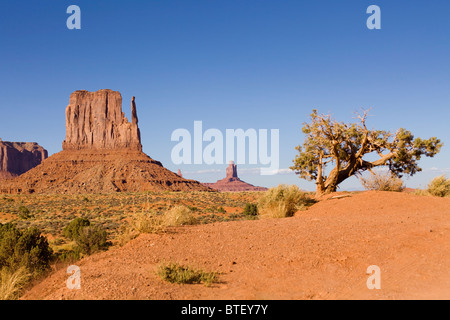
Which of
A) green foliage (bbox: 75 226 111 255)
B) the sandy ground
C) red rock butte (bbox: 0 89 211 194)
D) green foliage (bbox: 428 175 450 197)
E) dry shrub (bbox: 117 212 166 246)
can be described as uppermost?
red rock butte (bbox: 0 89 211 194)

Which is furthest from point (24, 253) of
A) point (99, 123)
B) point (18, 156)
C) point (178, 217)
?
point (18, 156)

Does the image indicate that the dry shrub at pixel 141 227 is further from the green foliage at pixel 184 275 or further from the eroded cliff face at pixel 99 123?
the eroded cliff face at pixel 99 123

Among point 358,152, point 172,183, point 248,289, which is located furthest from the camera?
point 172,183

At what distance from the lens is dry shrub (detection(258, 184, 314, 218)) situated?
49.2 feet

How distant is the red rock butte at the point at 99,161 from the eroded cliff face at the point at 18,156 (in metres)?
63.1

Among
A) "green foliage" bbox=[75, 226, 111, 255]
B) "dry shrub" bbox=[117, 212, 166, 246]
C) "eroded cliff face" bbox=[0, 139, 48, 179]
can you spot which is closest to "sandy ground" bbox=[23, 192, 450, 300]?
"dry shrub" bbox=[117, 212, 166, 246]

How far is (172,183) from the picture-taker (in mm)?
98875

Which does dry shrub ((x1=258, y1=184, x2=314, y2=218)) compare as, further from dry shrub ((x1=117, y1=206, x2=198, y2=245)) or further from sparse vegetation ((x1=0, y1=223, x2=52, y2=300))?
sparse vegetation ((x1=0, y1=223, x2=52, y2=300))

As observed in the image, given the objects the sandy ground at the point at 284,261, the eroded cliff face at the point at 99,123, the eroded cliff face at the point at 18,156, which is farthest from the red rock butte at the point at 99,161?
the sandy ground at the point at 284,261

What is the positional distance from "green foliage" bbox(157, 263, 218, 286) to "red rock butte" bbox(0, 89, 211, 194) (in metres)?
85.6

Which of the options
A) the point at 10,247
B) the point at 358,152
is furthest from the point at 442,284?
the point at 358,152

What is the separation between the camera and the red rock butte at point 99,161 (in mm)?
92875

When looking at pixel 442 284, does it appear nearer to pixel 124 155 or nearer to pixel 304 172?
pixel 304 172
